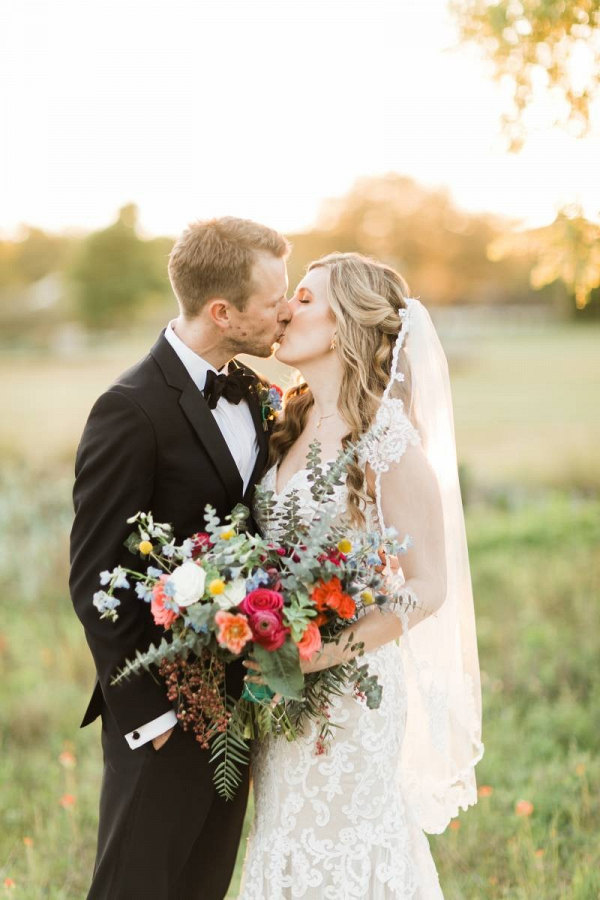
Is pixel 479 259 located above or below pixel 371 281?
below

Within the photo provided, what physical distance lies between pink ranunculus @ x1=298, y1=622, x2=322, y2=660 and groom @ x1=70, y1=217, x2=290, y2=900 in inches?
21.8

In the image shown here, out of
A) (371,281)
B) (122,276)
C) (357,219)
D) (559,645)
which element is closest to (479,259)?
(357,219)

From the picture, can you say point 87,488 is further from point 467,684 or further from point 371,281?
point 467,684

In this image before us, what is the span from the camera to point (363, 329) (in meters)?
3.11

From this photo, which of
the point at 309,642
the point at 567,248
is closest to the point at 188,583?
the point at 309,642

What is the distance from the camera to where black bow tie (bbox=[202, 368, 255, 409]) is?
2961 mm

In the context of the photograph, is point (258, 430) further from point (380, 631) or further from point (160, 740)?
point (160, 740)

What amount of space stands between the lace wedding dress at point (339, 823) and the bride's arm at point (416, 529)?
193mm

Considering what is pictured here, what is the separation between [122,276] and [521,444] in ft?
42.9

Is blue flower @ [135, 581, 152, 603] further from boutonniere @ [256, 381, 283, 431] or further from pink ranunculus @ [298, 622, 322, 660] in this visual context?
boutonniere @ [256, 381, 283, 431]

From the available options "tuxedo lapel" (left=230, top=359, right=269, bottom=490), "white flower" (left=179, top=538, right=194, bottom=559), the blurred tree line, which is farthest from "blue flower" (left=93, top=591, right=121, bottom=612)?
the blurred tree line

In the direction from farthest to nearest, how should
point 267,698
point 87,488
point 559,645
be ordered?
1. point 559,645
2. point 87,488
3. point 267,698

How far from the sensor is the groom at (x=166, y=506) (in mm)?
2645

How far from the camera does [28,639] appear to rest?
21.3ft
